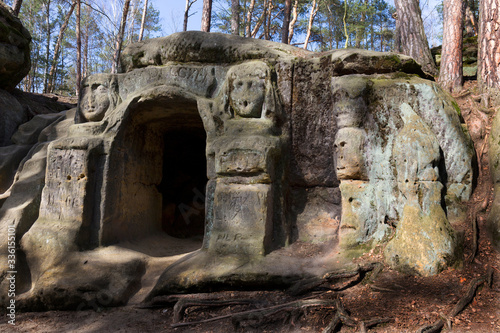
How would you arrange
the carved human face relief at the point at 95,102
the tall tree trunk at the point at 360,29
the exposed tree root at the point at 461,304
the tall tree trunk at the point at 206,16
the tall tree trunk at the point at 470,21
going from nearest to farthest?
the exposed tree root at the point at 461,304, the carved human face relief at the point at 95,102, the tall tree trunk at the point at 206,16, the tall tree trunk at the point at 470,21, the tall tree trunk at the point at 360,29

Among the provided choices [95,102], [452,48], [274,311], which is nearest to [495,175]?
[274,311]

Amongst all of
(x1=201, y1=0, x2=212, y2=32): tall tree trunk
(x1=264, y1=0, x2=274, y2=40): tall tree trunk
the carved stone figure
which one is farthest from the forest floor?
(x1=264, y1=0, x2=274, y2=40): tall tree trunk

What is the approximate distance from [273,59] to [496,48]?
105 inches

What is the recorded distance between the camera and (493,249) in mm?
3201

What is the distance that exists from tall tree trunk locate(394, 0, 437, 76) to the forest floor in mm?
3240

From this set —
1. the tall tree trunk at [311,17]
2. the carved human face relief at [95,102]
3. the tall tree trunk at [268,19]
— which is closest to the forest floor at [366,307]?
the carved human face relief at [95,102]

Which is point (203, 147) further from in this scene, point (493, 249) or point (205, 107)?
point (493, 249)

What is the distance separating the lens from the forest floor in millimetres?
2719

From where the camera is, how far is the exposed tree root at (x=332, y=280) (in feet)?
10.9

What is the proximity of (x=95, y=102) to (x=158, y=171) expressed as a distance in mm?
1429

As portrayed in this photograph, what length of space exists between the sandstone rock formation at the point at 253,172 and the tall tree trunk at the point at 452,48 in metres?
2.27

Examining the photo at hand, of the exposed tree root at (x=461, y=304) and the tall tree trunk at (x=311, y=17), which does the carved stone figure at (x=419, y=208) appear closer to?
the exposed tree root at (x=461, y=304)

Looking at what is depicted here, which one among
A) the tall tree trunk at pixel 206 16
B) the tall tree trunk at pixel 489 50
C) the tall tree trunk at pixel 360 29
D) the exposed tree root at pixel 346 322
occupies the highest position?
the tall tree trunk at pixel 360 29

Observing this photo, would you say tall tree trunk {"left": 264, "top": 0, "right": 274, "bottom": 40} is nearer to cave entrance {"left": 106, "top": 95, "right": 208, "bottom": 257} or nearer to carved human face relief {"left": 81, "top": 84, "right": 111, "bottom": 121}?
cave entrance {"left": 106, "top": 95, "right": 208, "bottom": 257}
